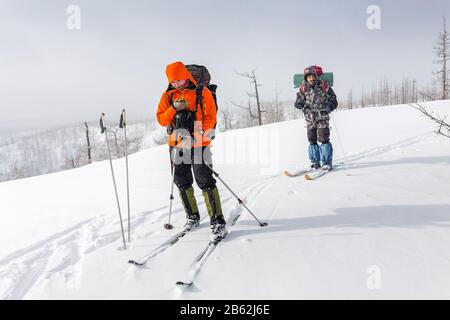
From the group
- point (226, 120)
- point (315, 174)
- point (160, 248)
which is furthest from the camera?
point (226, 120)

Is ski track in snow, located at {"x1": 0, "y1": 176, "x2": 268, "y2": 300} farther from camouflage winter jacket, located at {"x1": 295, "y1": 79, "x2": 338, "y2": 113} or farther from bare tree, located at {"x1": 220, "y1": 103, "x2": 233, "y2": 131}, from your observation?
bare tree, located at {"x1": 220, "y1": 103, "x2": 233, "y2": 131}

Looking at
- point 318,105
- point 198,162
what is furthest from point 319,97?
point 198,162

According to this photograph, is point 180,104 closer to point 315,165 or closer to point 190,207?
point 190,207

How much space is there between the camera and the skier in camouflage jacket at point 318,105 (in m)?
6.67

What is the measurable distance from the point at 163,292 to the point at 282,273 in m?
1.13

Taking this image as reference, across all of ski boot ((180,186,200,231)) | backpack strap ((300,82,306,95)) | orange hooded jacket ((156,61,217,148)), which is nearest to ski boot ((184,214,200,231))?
ski boot ((180,186,200,231))

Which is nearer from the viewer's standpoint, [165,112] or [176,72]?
[176,72]

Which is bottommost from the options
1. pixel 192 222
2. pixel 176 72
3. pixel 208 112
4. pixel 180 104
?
pixel 192 222

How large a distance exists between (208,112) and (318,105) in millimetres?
4003

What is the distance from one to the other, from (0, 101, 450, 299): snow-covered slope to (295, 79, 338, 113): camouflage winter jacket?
5.37 ft

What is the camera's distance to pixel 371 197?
4.70 meters

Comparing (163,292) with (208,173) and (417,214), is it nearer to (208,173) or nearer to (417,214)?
(208,173)

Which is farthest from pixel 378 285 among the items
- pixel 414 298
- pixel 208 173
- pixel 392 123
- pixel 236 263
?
pixel 392 123

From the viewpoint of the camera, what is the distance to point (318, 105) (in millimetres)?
6738
